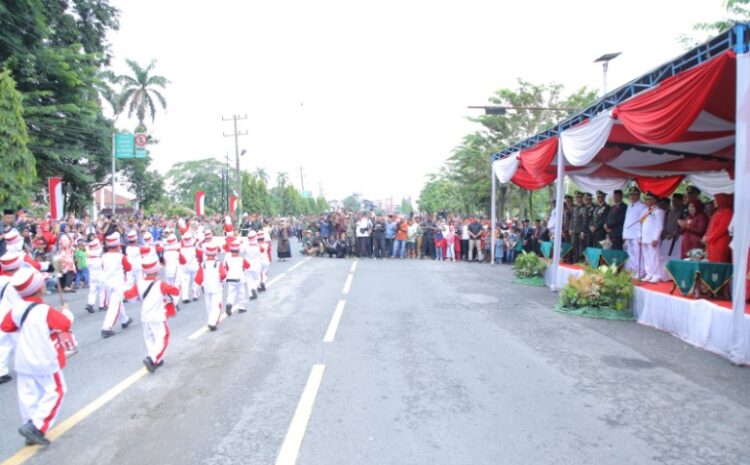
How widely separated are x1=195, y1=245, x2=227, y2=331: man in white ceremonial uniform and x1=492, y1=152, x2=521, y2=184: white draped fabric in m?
10.9

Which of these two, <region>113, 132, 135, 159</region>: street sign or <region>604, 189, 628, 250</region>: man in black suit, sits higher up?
<region>113, 132, 135, 159</region>: street sign

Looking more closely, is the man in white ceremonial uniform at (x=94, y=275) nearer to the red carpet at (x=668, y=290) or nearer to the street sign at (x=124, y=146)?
the red carpet at (x=668, y=290)

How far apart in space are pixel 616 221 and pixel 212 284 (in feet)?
31.6

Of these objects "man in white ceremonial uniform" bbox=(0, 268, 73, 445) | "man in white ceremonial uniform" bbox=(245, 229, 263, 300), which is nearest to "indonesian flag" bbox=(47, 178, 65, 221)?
"man in white ceremonial uniform" bbox=(245, 229, 263, 300)

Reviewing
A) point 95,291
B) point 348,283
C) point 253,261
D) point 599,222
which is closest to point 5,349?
point 95,291

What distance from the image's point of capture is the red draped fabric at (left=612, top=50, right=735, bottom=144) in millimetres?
6984

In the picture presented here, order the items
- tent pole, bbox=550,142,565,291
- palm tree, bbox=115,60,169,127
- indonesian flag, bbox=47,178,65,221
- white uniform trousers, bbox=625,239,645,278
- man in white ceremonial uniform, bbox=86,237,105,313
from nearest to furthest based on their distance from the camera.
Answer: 1. man in white ceremonial uniform, bbox=86,237,105,313
2. white uniform trousers, bbox=625,239,645,278
3. tent pole, bbox=550,142,565,291
4. indonesian flag, bbox=47,178,65,221
5. palm tree, bbox=115,60,169,127

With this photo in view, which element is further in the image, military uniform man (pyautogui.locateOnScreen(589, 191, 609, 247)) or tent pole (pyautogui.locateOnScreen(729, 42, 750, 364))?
military uniform man (pyautogui.locateOnScreen(589, 191, 609, 247))

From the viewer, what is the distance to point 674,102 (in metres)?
7.71

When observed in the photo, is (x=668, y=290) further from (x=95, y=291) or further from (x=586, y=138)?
(x=95, y=291)

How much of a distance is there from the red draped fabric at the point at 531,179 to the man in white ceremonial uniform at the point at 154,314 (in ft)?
41.1

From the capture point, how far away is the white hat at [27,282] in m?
4.50

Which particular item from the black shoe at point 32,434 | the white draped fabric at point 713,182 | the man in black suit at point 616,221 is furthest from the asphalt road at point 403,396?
the white draped fabric at point 713,182

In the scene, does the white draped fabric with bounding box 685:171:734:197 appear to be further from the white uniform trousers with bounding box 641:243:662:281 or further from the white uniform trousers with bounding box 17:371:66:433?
the white uniform trousers with bounding box 17:371:66:433
